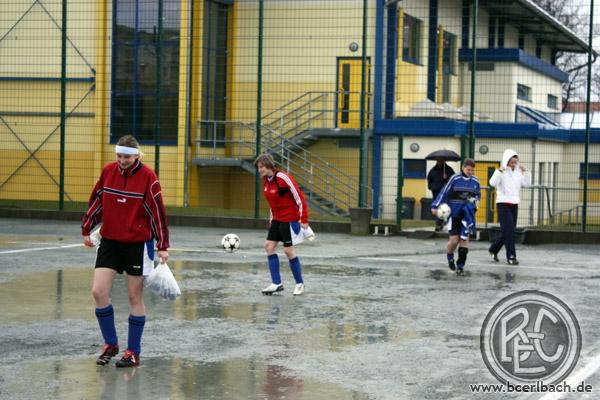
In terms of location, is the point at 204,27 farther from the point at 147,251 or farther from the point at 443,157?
the point at 147,251

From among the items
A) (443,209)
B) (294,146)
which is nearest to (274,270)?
(443,209)

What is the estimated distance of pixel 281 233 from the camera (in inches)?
534

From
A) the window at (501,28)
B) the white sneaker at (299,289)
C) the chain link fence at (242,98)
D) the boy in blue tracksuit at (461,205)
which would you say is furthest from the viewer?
the window at (501,28)

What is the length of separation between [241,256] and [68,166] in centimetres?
1619

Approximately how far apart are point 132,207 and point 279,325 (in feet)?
8.53

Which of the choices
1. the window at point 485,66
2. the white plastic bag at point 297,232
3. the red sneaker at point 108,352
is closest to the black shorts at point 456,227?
the white plastic bag at point 297,232

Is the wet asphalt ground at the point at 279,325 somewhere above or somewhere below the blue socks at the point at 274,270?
below

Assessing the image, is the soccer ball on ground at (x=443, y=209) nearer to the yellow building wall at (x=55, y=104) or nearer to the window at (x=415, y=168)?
the yellow building wall at (x=55, y=104)

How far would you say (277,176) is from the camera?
43.9ft

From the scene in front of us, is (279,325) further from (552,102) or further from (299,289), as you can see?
(552,102)

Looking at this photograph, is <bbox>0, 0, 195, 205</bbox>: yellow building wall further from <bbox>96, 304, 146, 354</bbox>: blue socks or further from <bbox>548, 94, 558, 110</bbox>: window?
<bbox>96, 304, 146, 354</bbox>: blue socks

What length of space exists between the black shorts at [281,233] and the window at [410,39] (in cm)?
1772

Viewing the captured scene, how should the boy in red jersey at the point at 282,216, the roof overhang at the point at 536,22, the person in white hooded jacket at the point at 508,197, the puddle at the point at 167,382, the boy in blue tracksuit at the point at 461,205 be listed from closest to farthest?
the puddle at the point at 167,382 < the boy in red jersey at the point at 282,216 < the boy in blue tracksuit at the point at 461,205 < the person in white hooded jacket at the point at 508,197 < the roof overhang at the point at 536,22

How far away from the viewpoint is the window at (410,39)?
3055 cm
